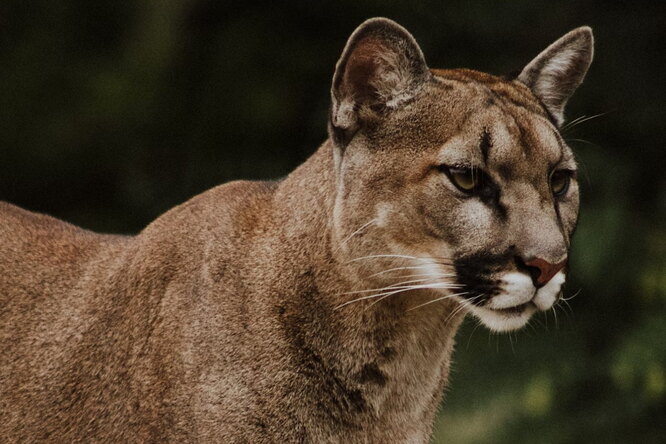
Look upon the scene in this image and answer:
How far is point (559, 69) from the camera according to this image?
644 centimetres

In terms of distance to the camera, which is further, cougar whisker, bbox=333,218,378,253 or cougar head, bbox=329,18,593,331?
cougar whisker, bbox=333,218,378,253

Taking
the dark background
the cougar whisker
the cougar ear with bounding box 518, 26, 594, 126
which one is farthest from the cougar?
the dark background

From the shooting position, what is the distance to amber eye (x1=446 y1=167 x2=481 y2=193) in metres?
5.44

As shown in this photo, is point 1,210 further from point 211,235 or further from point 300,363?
point 300,363

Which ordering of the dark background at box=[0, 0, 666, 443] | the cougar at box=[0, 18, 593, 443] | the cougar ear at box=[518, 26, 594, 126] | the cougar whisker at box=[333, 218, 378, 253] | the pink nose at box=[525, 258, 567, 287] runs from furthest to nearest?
the dark background at box=[0, 0, 666, 443]
the cougar ear at box=[518, 26, 594, 126]
the cougar whisker at box=[333, 218, 378, 253]
the cougar at box=[0, 18, 593, 443]
the pink nose at box=[525, 258, 567, 287]

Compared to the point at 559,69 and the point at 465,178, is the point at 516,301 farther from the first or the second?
the point at 559,69

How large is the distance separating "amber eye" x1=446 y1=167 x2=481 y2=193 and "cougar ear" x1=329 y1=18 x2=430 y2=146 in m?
0.50

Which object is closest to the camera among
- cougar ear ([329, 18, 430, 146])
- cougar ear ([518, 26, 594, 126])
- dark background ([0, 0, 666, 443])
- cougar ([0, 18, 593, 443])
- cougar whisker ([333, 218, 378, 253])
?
cougar ([0, 18, 593, 443])

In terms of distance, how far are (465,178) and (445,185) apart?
94 mm

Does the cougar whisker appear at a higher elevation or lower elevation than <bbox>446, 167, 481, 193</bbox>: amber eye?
lower

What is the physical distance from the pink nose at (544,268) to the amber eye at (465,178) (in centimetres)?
43

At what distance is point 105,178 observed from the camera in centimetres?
1314

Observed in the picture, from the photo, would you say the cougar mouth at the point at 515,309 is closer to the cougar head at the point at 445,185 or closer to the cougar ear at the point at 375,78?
the cougar head at the point at 445,185

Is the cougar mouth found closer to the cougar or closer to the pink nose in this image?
the cougar
